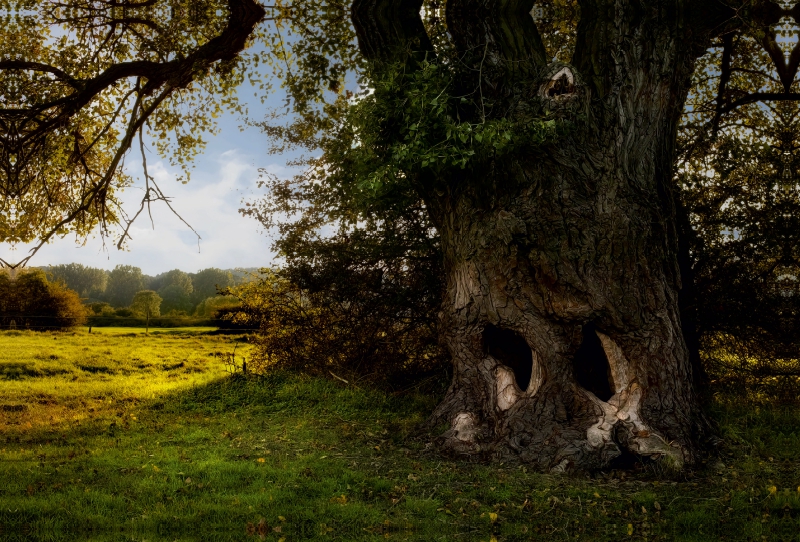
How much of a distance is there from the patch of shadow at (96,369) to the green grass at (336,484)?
6.16 m

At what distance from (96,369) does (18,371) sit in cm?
199

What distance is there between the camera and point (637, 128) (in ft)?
27.4

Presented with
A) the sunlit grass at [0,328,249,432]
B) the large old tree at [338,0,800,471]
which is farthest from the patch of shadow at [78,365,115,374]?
the large old tree at [338,0,800,471]

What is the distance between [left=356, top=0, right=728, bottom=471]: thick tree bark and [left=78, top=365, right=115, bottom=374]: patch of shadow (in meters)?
12.7

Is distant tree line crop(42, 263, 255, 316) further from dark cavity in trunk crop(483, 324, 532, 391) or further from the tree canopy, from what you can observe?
dark cavity in trunk crop(483, 324, 532, 391)

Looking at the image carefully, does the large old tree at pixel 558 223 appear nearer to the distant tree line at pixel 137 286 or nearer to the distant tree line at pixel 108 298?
the distant tree line at pixel 108 298

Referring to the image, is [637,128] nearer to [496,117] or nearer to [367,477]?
[496,117]

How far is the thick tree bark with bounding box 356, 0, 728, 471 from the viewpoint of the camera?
7.62m

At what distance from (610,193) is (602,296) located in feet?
4.74

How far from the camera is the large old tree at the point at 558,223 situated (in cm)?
758

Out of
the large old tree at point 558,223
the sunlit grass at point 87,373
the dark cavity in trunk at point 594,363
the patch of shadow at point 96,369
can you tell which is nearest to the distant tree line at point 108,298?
the sunlit grass at point 87,373

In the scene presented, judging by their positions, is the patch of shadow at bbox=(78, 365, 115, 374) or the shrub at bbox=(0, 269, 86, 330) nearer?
the patch of shadow at bbox=(78, 365, 115, 374)

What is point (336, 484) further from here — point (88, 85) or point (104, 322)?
point (104, 322)

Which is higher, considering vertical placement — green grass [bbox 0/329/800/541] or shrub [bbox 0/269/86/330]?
shrub [bbox 0/269/86/330]
